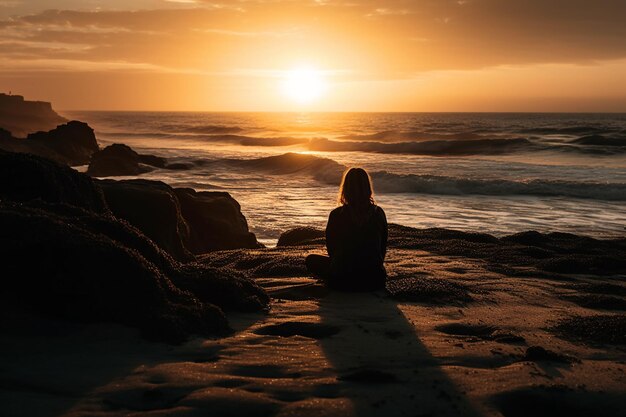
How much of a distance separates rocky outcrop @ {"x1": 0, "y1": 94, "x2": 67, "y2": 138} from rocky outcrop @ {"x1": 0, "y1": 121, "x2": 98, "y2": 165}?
3360cm

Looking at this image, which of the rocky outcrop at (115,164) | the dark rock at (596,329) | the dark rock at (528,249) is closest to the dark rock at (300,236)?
the dark rock at (528,249)

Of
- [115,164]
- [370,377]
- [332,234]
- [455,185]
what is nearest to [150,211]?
[332,234]

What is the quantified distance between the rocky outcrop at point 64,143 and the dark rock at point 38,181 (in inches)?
954

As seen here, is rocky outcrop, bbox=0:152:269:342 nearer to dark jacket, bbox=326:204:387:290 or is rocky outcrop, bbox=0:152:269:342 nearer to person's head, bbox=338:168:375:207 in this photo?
dark jacket, bbox=326:204:387:290

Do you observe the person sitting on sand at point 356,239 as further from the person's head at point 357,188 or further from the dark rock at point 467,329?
the dark rock at point 467,329

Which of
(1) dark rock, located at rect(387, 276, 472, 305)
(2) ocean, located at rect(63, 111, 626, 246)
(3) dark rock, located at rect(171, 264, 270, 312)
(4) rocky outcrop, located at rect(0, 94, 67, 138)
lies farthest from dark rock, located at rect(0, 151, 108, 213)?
(4) rocky outcrop, located at rect(0, 94, 67, 138)

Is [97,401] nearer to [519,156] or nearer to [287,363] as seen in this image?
[287,363]

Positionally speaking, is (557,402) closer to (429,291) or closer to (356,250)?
(429,291)

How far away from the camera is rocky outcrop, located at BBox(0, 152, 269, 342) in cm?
409

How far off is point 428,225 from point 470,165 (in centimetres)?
2030

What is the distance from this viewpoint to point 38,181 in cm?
620

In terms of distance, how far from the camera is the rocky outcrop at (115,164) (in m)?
27.2

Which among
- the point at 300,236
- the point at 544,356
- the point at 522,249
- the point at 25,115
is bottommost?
the point at 300,236

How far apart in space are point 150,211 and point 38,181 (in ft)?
7.32
